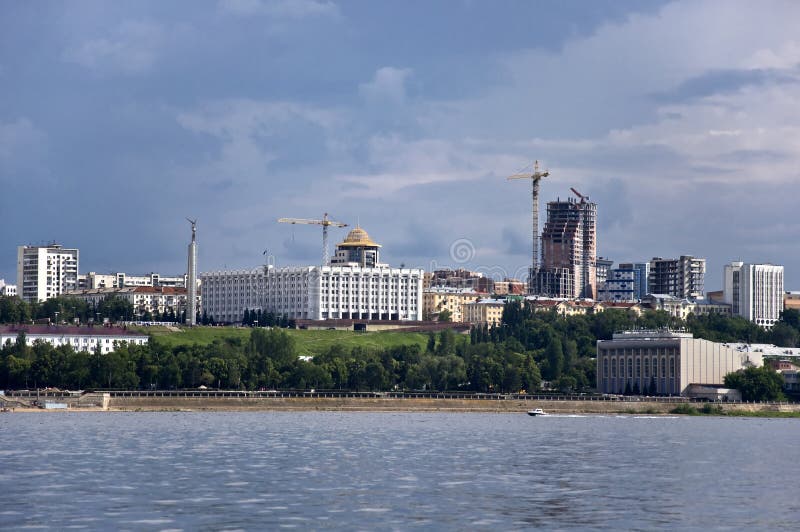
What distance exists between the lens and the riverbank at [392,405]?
17575 centimetres

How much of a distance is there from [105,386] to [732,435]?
82.1 metres

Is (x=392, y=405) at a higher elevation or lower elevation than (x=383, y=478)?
higher

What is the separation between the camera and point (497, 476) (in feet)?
269

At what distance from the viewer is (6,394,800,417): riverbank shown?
17575cm

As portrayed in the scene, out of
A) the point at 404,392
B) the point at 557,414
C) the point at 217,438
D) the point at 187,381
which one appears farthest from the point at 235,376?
the point at 217,438

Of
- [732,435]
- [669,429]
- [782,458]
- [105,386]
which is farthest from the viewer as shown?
[105,386]

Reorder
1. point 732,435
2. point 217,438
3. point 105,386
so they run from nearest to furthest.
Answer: point 217,438 < point 732,435 < point 105,386

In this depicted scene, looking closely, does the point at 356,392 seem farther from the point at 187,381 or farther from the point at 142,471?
the point at 142,471

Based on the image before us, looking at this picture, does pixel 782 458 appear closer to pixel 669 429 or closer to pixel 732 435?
pixel 732 435

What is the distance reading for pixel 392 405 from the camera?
18912cm

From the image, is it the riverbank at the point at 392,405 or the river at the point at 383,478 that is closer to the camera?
Answer: the river at the point at 383,478

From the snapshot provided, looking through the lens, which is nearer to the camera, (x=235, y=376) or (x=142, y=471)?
(x=142, y=471)

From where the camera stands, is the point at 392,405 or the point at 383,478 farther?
the point at 392,405

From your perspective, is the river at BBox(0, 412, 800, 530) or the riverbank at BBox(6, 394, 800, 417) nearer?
the river at BBox(0, 412, 800, 530)
